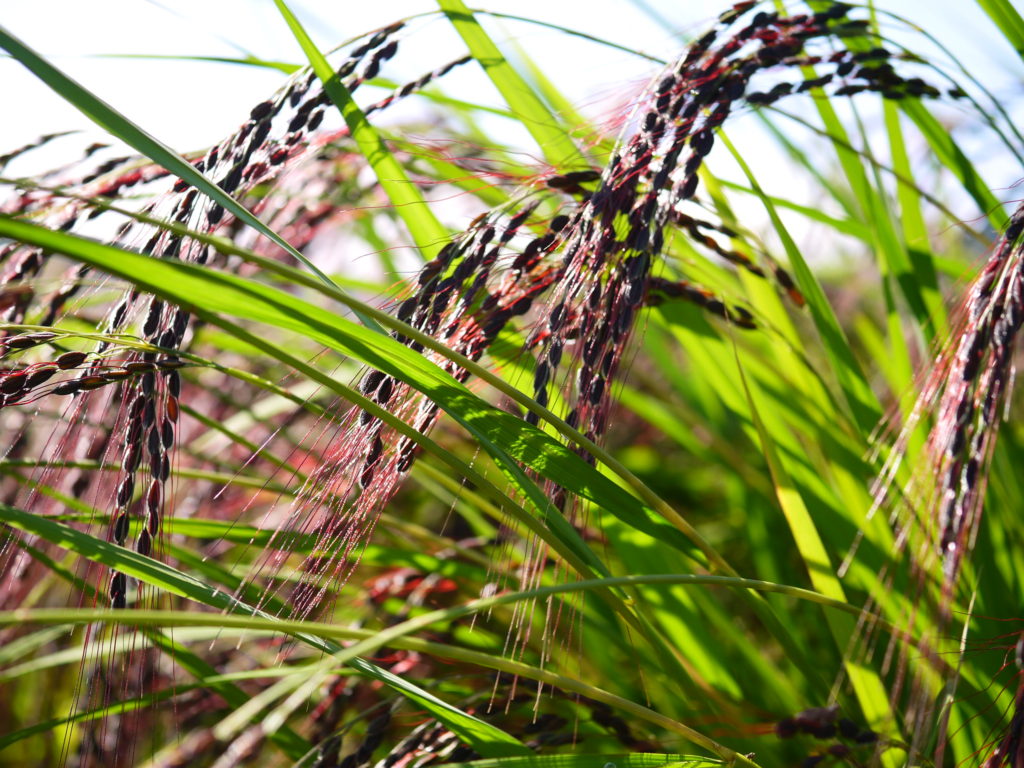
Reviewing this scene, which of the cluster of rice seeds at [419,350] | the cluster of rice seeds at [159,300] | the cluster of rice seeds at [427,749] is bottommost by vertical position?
the cluster of rice seeds at [427,749]

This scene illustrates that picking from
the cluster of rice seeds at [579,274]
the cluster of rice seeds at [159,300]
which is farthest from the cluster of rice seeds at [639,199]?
the cluster of rice seeds at [159,300]

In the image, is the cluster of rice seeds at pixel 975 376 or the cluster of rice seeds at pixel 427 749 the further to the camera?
the cluster of rice seeds at pixel 427 749

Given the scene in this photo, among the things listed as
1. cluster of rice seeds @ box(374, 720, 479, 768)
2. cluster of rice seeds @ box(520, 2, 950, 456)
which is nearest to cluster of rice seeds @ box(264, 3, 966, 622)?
cluster of rice seeds @ box(520, 2, 950, 456)

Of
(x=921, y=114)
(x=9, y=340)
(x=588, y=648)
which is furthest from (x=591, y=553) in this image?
(x=921, y=114)

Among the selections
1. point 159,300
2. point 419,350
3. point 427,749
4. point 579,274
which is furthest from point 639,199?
point 427,749

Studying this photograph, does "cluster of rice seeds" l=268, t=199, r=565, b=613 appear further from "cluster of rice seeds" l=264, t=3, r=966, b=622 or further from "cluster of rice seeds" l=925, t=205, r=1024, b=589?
"cluster of rice seeds" l=925, t=205, r=1024, b=589

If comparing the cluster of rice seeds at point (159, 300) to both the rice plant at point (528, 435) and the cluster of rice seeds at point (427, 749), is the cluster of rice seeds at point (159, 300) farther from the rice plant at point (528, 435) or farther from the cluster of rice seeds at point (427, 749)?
the cluster of rice seeds at point (427, 749)

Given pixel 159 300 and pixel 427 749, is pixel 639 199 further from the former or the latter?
pixel 427 749

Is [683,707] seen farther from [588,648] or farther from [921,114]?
[921,114]
